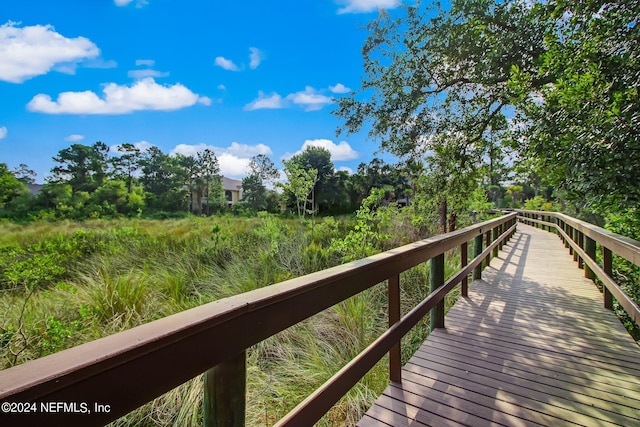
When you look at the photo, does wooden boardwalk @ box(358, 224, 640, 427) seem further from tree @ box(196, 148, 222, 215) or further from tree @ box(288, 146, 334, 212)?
tree @ box(196, 148, 222, 215)

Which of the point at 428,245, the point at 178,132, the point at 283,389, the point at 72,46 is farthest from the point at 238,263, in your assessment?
the point at 178,132

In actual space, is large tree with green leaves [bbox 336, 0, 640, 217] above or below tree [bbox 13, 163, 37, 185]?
below

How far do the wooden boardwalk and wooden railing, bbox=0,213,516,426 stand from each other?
0.77 metres

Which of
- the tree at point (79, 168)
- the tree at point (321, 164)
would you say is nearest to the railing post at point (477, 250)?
the tree at point (321, 164)

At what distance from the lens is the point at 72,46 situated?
28.6 ft

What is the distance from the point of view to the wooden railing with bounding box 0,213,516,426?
0.56 metres

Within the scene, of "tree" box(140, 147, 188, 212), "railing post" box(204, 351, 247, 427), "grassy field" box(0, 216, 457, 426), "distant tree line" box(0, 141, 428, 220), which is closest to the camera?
"railing post" box(204, 351, 247, 427)

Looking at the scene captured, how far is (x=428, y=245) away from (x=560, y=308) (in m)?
2.49

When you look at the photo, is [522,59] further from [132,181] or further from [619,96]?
[132,181]

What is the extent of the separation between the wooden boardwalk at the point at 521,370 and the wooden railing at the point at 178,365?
77 cm

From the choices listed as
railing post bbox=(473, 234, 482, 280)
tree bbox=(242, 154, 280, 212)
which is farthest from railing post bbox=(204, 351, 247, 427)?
tree bbox=(242, 154, 280, 212)

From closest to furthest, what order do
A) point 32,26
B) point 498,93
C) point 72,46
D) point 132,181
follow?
point 498,93
point 32,26
point 72,46
point 132,181

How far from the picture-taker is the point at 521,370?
2.36 meters

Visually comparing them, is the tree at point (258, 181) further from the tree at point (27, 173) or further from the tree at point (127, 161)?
the tree at point (27, 173)
